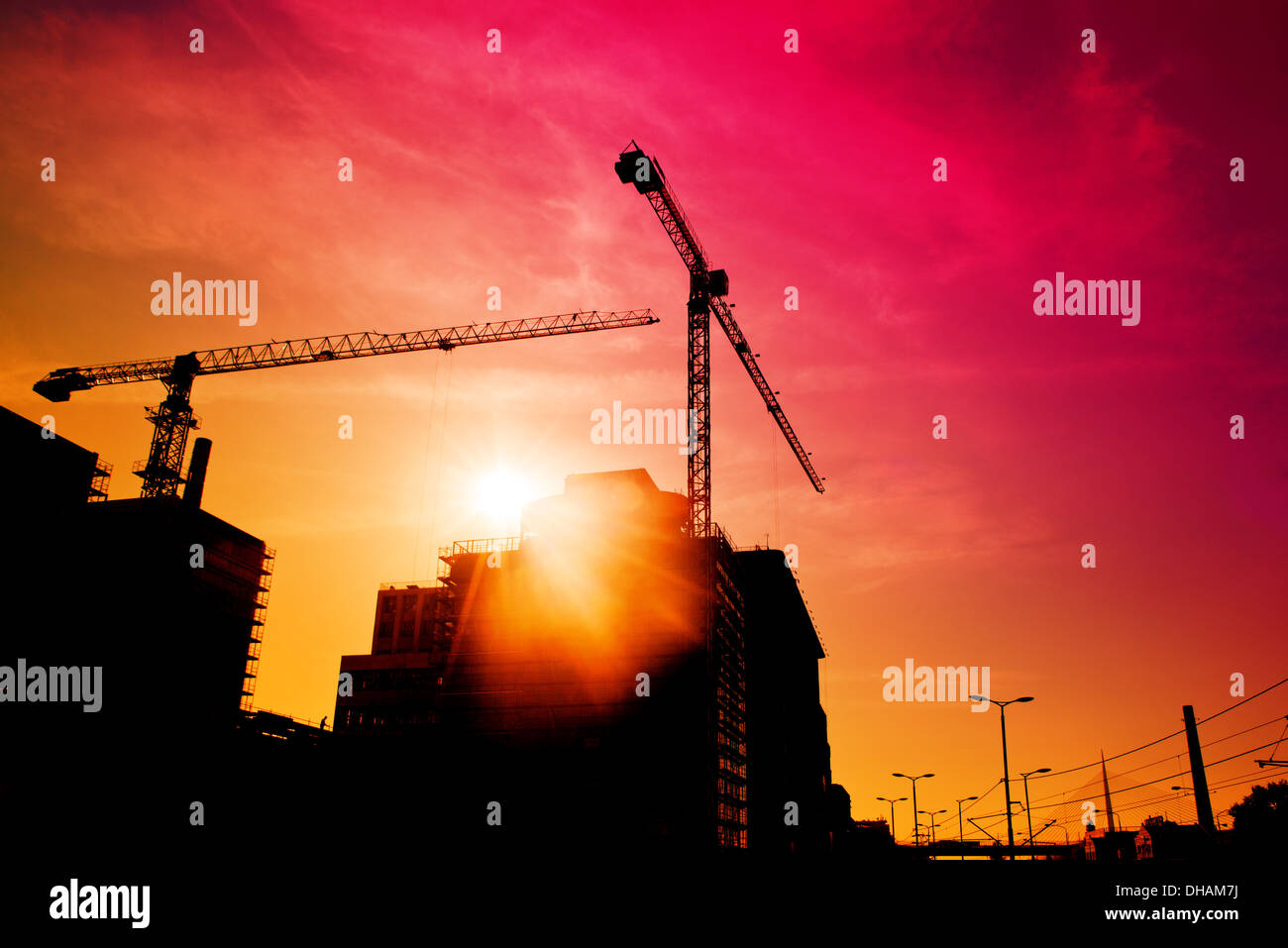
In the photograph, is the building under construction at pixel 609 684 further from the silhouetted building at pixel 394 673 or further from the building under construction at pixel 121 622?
the building under construction at pixel 121 622

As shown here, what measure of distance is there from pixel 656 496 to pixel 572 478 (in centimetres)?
1202

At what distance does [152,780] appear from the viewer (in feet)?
227

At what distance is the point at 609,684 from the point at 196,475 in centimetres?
6411

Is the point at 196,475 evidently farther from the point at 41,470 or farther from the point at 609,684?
the point at 609,684

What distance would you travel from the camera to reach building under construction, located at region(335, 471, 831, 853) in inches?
3236

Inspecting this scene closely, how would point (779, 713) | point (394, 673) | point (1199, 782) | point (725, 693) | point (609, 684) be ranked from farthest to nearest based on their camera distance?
point (394, 673), point (779, 713), point (725, 693), point (609, 684), point (1199, 782)

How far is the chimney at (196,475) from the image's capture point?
357 ft

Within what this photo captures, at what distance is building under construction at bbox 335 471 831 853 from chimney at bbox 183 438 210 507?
122ft

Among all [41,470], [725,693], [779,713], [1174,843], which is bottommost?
[1174,843]

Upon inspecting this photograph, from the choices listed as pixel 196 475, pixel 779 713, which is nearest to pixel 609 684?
pixel 779 713

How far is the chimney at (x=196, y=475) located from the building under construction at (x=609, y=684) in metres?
37.1

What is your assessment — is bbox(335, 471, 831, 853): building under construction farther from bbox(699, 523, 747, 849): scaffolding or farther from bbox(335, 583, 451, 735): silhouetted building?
bbox(335, 583, 451, 735): silhouetted building

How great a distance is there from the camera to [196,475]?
109m
